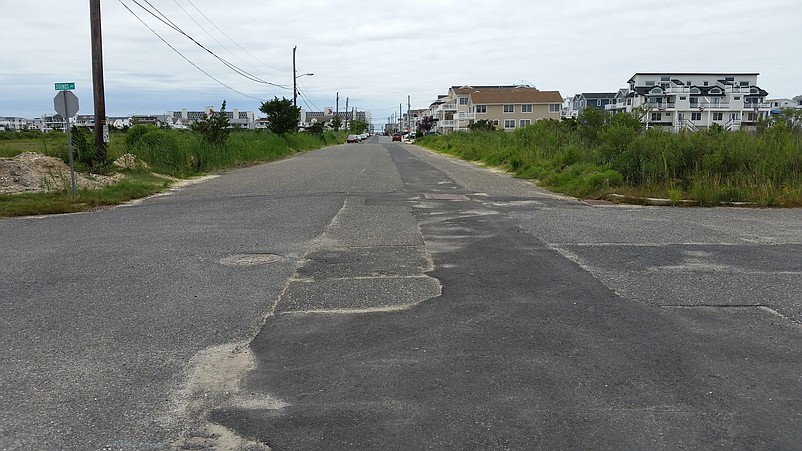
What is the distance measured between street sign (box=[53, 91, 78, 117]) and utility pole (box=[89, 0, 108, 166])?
5.26m

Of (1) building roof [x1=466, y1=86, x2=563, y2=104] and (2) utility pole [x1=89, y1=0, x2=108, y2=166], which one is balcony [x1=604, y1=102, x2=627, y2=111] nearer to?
(1) building roof [x1=466, y1=86, x2=563, y2=104]

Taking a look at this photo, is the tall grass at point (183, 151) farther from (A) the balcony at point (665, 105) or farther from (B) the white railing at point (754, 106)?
(B) the white railing at point (754, 106)

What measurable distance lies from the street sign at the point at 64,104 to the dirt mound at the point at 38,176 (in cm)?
212

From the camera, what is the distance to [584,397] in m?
4.27

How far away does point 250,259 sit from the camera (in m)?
8.68

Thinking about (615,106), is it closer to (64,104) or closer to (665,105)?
(665,105)

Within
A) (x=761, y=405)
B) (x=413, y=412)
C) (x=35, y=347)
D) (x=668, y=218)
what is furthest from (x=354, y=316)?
(x=668, y=218)

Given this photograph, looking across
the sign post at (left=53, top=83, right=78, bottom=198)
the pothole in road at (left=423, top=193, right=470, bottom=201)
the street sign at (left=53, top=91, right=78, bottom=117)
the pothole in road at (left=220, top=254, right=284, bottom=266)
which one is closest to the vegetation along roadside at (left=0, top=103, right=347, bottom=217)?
the sign post at (left=53, top=83, right=78, bottom=198)

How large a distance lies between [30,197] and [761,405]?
53.6 feet

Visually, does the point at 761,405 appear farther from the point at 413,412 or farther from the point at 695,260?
the point at 695,260

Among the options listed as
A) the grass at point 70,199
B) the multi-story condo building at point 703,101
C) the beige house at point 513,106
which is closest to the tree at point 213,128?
the grass at point 70,199

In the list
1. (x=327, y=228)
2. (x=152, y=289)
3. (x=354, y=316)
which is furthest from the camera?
(x=327, y=228)

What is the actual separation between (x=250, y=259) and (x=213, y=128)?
2477cm

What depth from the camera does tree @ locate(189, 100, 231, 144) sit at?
31.8 m
